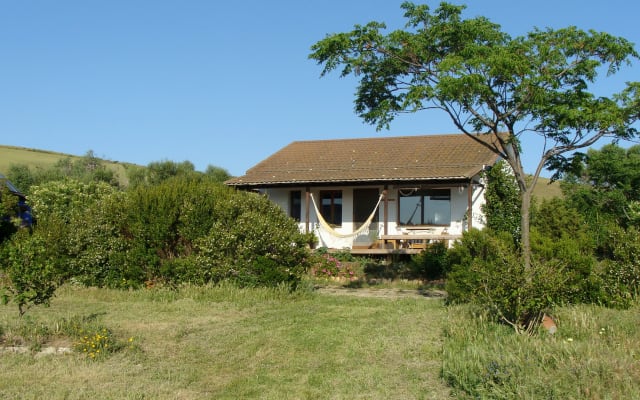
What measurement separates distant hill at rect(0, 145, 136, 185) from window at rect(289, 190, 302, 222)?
32709mm

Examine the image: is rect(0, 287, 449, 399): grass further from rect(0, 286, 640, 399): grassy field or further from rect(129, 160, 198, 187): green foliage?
rect(129, 160, 198, 187): green foliage

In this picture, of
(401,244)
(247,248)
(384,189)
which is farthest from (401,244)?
(247,248)

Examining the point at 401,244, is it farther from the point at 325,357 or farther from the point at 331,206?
the point at 325,357

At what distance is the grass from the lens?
18.3 ft

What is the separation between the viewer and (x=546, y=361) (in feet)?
17.2

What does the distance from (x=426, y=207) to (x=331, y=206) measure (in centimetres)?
365

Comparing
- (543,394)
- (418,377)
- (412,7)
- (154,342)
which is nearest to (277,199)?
(412,7)

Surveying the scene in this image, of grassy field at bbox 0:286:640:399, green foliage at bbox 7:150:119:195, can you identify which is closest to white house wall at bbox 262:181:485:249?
grassy field at bbox 0:286:640:399

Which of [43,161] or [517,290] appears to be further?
[43,161]

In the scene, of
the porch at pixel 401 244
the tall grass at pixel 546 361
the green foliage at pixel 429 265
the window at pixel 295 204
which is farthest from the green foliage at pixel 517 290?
the window at pixel 295 204

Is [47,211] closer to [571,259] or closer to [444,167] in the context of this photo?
[444,167]

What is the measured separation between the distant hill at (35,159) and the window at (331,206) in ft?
111

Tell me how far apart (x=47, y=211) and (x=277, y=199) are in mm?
11340

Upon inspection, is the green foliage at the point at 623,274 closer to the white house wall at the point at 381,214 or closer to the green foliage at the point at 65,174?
the white house wall at the point at 381,214
